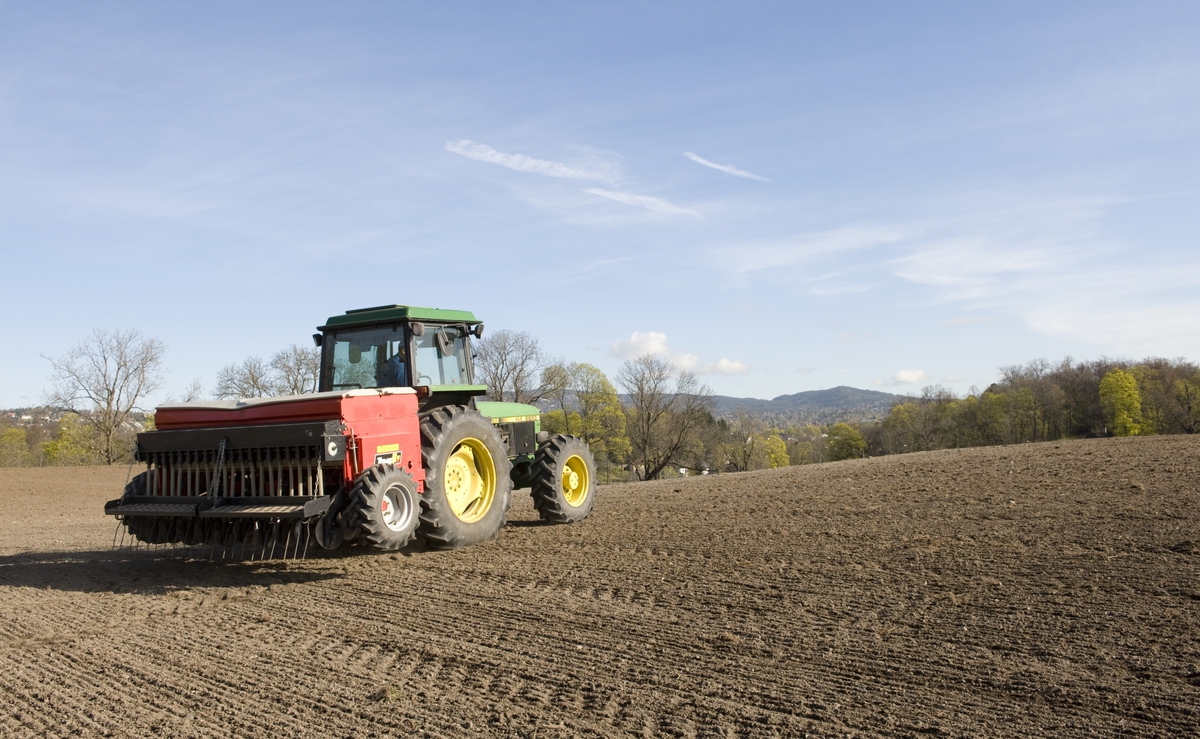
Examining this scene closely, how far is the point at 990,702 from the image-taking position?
3.89 meters

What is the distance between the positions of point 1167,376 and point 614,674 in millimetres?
68599

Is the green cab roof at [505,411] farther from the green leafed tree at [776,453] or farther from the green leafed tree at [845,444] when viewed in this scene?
the green leafed tree at [845,444]

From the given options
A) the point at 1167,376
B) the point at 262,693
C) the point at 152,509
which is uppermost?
the point at 1167,376

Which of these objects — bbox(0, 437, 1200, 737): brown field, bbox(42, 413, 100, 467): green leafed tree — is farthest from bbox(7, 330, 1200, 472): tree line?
bbox(0, 437, 1200, 737): brown field

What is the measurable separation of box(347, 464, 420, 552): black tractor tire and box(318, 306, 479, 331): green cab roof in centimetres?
223

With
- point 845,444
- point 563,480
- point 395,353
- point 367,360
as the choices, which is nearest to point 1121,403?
point 845,444

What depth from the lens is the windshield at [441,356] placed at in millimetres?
9219

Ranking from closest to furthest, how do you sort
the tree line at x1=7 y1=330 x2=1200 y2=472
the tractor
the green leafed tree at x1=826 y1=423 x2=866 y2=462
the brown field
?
the brown field
the tractor
the tree line at x1=7 y1=330 x2=1200 y2=472
the green leafed tree at x1=826 y1=423 x2=866 y2=462

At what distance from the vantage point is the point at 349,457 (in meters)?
7.37

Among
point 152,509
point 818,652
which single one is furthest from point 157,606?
point 818,652

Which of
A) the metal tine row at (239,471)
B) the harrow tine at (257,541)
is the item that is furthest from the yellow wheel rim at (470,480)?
the harrow tine at (257,541)

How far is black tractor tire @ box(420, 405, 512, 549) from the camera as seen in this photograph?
8086 millimetres

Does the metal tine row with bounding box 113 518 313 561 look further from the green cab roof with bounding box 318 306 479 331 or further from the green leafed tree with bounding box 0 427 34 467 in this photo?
the green leafed tree with bounding box 0 427 34 467

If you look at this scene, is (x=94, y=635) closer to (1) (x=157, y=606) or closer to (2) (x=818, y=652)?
(1) (x=157, y=606)
